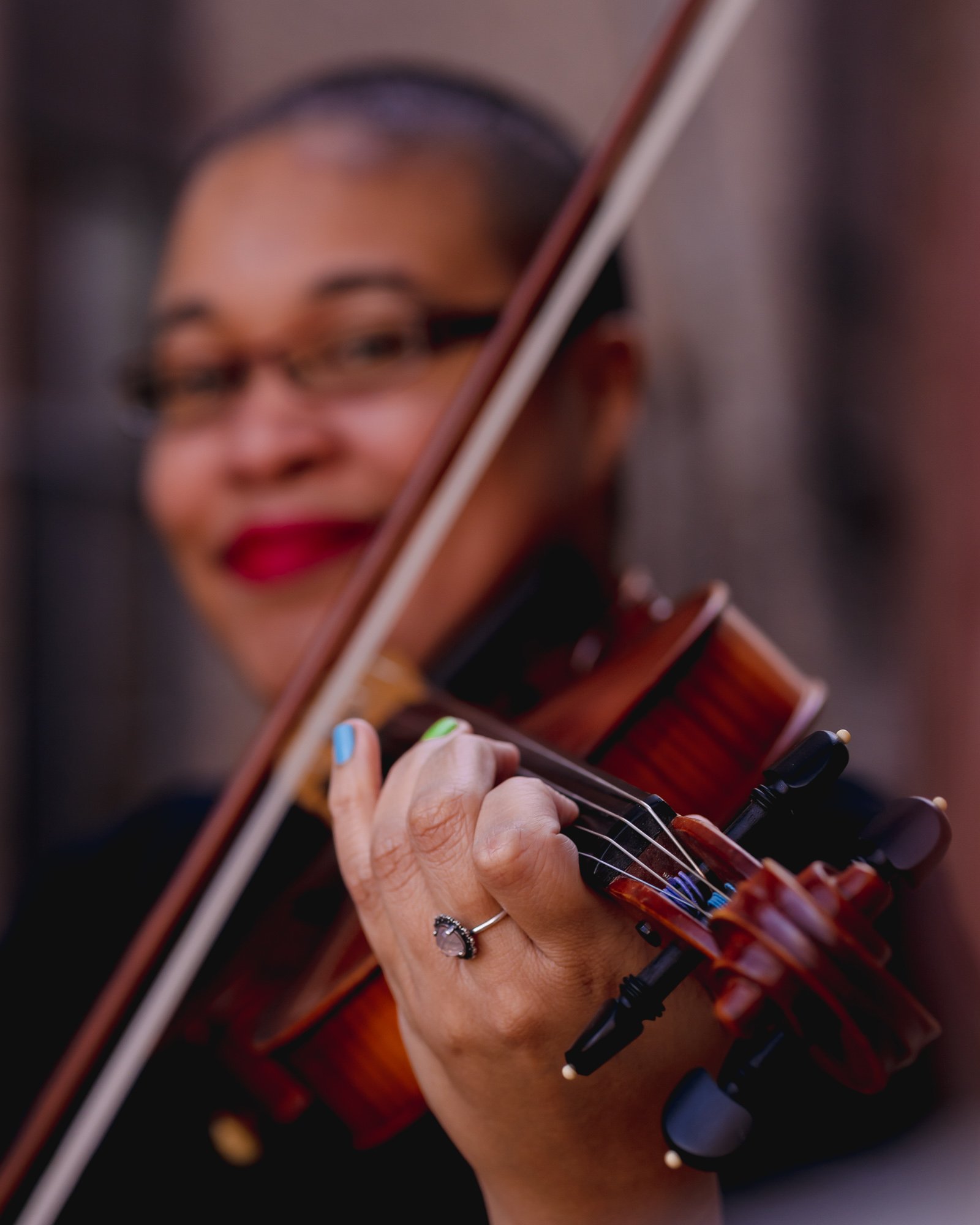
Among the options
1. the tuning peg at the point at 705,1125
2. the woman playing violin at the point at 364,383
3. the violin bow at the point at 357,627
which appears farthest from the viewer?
the woman playing violin at the point at 364,383

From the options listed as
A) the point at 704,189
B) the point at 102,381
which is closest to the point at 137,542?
the point at 102,381

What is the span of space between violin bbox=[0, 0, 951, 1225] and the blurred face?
0.04m

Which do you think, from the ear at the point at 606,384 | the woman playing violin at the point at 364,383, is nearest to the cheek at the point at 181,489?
the woman playing violin at the point at 364,383

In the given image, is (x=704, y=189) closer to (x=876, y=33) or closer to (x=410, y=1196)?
(x=876, y=33)

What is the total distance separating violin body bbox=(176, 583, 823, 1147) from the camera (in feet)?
1.19

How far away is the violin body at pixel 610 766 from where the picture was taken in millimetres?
363

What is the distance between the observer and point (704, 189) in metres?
1.32

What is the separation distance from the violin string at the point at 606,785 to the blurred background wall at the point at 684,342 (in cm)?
70

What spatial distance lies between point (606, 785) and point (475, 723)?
14cm

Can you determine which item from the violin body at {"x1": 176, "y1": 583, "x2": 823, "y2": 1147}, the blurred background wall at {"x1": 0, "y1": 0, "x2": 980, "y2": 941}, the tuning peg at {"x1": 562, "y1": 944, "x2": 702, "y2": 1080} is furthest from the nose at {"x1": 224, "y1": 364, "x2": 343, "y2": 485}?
the blurred background wall at {"x1": 0, "y1": 0, "x2": 980, "y2": 941}

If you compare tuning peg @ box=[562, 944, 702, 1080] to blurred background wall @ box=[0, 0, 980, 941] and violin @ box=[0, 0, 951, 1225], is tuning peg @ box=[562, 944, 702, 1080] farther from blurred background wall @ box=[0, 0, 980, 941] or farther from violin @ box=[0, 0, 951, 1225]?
blurred background wall @ box=[0, 0, 980, 941]

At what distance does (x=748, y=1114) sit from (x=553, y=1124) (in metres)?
0.08

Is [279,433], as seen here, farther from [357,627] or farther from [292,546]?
[357,627]

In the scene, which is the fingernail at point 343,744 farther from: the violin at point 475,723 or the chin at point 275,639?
the chin at point 275,639
